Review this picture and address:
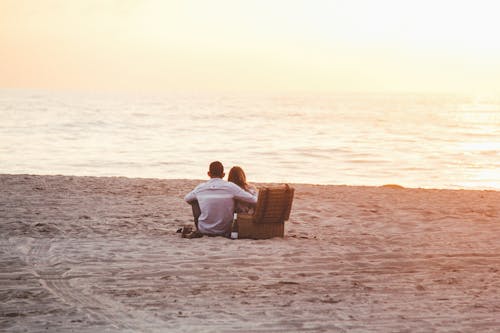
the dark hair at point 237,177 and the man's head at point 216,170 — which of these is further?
the dark hair at point 237,177

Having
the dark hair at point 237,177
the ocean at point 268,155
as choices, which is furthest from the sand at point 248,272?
the ocean at point 268,155

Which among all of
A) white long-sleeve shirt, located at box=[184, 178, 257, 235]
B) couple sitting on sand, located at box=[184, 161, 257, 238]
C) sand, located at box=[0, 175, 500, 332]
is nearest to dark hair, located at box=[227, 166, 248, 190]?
couple sitting on sand, located at box=[184, 161, 257, 238]

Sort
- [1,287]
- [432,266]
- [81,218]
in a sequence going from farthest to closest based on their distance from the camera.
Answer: [81,218]
[432,266]
[1,287]

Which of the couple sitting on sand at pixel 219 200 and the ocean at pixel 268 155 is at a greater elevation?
the couple sitting on sand at pixel 219 200

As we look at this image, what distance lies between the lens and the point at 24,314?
736 cm

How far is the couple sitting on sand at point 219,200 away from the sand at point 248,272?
0.93 feet

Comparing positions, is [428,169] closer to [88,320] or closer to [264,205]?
[264,205]

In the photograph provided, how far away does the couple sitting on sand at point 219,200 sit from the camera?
11.0 m

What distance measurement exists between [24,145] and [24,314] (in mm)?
38607

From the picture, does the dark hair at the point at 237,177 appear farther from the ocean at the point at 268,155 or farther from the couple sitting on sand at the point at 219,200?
the ocean at the point at 268,155

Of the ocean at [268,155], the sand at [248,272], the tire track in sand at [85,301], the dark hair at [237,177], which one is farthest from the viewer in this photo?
the ocean at [268,155]

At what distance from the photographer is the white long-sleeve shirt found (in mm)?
11023

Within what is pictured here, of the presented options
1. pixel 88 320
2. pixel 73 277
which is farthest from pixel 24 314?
pixel 73 277

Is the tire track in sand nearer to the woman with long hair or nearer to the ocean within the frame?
the woman with long hair
